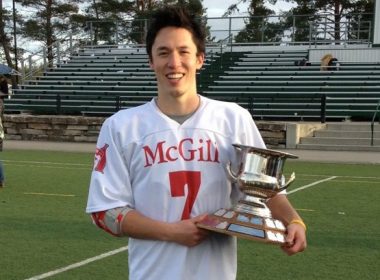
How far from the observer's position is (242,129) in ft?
7.52

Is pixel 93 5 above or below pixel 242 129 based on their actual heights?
above

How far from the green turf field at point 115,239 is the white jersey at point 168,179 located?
9.90 feet

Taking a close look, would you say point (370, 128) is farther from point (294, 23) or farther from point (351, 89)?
point (294, 23)

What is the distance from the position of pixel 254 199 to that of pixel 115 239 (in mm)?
4441

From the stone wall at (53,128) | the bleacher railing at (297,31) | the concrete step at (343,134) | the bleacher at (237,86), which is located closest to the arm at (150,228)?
the concrete step at (343,134)

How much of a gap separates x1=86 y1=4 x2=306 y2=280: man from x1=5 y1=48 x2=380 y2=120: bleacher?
57.8 ft

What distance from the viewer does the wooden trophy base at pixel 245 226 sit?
1.95 metres

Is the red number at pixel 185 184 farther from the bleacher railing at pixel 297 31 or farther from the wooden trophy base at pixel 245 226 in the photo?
the bleacher railing at pixel 297 31

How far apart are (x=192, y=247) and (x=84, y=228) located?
4.97 metres

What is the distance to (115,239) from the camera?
638 centimetres

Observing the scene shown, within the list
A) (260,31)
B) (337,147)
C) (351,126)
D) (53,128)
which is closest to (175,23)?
(337,147)

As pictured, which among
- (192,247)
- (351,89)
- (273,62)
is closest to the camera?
(192,247)

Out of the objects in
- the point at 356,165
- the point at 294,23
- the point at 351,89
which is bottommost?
the point at 356,165

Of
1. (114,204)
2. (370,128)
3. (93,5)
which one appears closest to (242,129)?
(114,204)
